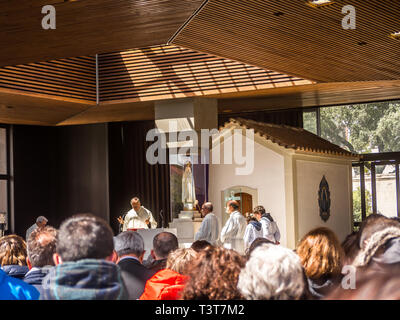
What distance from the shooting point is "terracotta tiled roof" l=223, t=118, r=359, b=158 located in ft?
40.6

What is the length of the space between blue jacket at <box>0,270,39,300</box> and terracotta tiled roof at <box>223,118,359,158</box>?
9581 mm

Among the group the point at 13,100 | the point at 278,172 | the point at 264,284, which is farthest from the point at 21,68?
the point at 264,284

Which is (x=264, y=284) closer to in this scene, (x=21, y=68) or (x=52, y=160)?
(x=21, y=68)

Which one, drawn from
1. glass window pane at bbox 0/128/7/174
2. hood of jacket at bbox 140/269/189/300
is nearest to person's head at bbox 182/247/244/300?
hood of jacket at bbox 140/269/189/300

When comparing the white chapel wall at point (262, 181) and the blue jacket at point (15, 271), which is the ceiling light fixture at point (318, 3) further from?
the white chapel wall at point (262, 181)

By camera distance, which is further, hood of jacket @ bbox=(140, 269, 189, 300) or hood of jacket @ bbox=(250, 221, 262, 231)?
hood of jacket @ bbox=(250, 221, 262, 231)

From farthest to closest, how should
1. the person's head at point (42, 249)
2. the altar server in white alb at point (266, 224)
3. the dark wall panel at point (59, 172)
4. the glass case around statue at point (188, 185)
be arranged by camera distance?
the dark wall panel at point (59, 172) < the glass case around statue at point (188, 185) < the altar server in white alb at point (266, 224) < the person's head at point (42, 249)

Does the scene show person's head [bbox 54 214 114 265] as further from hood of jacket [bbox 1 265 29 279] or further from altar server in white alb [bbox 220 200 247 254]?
altar server in white alb [bbox 220 200 247 254]

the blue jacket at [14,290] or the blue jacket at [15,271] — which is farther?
the blue jacket at [15,271]

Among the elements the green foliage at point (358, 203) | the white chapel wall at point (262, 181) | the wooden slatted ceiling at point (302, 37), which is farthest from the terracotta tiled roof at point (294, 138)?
the wooden slatted ceiling at point (302, 37)

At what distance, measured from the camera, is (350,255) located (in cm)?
396

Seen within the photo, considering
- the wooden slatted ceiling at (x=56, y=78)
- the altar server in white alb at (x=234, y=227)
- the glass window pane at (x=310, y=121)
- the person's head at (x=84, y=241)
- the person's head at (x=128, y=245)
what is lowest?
the altar server in white alb at (x=234, y=227)

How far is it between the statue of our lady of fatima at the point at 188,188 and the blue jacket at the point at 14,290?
9.84 meters

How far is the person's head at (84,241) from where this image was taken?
2.17m
